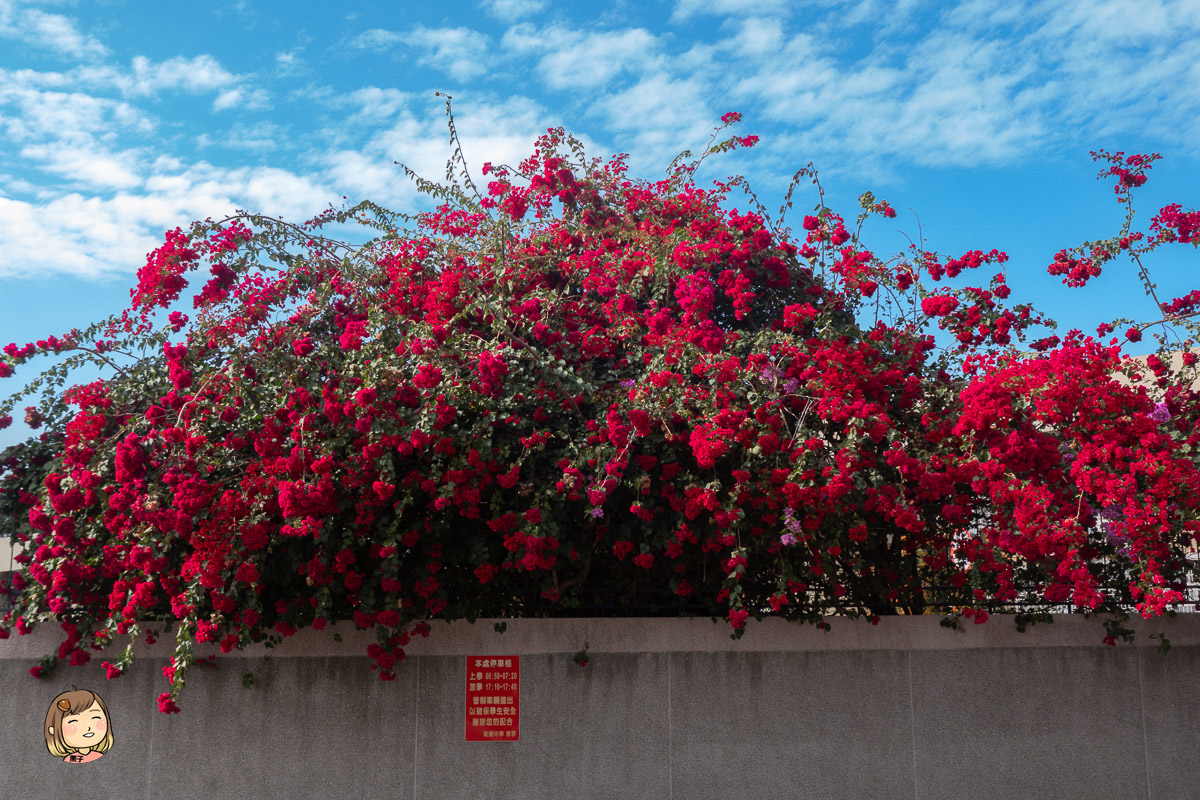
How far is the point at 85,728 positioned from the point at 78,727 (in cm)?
4

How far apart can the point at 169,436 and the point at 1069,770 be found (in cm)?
592

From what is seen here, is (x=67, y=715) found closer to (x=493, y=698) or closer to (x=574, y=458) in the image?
(x=493, y=698)

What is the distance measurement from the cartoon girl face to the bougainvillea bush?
1.18ft

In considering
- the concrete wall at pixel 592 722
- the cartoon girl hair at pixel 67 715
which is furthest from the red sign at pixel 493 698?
the cartoon girl hair at pixel 67 715

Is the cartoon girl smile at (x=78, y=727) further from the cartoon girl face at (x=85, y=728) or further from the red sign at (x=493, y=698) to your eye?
the red sign at (x=493, y=698)

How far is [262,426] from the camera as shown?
501 centimetres

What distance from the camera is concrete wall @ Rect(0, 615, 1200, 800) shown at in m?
5.32

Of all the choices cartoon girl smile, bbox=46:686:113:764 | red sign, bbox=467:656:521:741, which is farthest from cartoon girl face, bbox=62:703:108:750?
red sign, bbox=467:656:521:741

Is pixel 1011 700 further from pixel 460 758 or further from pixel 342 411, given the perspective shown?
pixel 342 411

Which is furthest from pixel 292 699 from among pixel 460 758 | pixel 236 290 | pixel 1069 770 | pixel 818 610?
pixel 1069 770

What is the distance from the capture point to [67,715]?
5.38m

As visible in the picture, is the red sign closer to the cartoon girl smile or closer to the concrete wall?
the concrete wall

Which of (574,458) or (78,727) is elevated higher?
(574,458)

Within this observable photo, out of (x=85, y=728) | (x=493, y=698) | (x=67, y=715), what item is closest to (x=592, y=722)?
(x=493, y=698)
